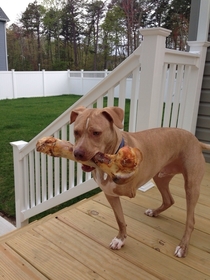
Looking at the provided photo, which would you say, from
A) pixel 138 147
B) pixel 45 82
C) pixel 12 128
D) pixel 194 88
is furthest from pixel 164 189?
pixel 45 82

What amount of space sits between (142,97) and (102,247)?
1147mm

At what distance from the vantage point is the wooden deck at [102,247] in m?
1.49

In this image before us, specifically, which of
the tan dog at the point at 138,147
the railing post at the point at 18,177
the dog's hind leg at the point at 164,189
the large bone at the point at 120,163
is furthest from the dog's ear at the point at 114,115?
the railing post at the point at 18,177

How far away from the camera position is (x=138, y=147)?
1.46 metres

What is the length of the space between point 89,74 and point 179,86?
10.6 meters

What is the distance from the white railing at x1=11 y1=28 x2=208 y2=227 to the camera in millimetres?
1990

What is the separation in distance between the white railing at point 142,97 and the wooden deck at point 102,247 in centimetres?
49

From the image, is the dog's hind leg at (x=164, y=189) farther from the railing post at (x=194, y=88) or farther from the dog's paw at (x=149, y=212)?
the railing post at (x=194, y=88)

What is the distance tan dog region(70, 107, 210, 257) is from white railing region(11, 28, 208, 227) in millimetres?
524

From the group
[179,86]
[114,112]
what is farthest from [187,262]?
[179,86]

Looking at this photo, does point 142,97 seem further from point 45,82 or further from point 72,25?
point 72,25

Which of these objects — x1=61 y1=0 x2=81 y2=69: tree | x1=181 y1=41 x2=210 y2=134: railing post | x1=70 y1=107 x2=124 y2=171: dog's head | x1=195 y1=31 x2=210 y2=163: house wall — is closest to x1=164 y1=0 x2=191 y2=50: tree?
x1=61 y1=0 x2=81 y2=69: tree

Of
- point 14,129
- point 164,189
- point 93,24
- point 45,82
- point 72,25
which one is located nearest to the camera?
point 164,189

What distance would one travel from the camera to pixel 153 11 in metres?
12.8
